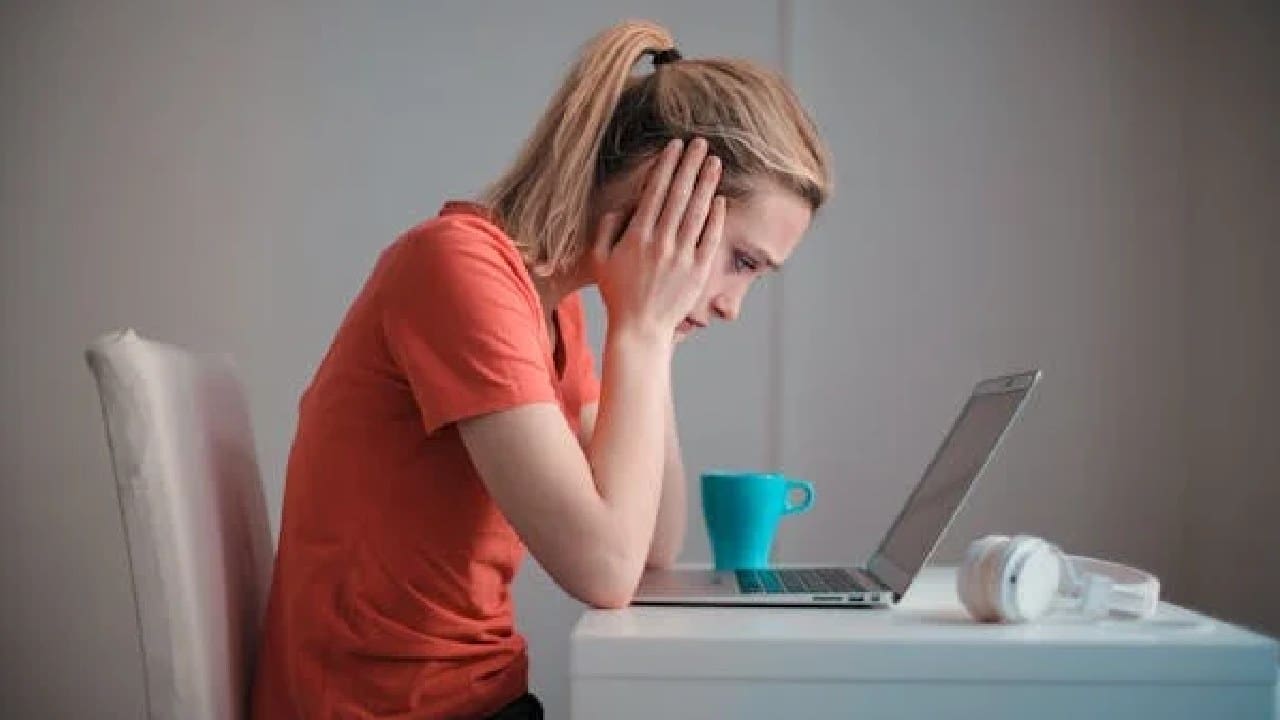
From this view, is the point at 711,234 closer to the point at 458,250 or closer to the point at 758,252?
the point at 758,252

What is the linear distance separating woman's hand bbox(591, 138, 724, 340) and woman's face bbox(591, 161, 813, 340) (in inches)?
0.7

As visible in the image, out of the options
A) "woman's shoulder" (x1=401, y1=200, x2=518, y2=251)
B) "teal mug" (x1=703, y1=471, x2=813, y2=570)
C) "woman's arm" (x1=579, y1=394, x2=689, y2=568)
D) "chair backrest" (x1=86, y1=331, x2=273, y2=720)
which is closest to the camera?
"chair backrest" (x1=86, y1=331, x2=273, y2=720)

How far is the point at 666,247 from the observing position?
1.21m

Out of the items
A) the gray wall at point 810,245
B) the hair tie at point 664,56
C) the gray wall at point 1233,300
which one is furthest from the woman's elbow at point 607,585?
the gray wall at point 1233,300

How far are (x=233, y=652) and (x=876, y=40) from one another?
5.31 ft

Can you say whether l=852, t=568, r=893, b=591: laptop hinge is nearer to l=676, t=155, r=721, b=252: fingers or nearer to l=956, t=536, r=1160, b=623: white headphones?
l=956, t=536, r=1160, b=623: white headphones

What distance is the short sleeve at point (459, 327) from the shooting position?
105 centimetres

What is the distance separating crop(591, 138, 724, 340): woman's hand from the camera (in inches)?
46.9

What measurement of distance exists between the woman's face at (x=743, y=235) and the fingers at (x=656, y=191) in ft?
0.10

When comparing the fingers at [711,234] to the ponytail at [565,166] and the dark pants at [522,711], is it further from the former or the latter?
the dark pants at [522,711]

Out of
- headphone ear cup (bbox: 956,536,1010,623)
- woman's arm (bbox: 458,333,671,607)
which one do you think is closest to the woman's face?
woman's arm (bbox: 458,333,671,607)

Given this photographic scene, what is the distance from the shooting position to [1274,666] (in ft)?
2.87

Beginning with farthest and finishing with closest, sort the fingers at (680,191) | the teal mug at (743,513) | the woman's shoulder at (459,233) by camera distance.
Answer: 1. the teal mug at (743,513)
2. the fingers at (680,191)
3. the woman's shoulder at (459,233)

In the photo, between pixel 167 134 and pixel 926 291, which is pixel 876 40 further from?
pixel 167 134
